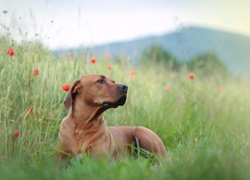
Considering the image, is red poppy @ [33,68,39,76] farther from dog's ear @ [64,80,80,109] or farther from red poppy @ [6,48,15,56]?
dog's ear @ [64,80,80,109]

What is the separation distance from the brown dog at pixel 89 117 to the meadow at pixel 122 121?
0.26 metres

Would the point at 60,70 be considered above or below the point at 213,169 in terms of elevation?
above

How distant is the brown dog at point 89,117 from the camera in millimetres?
5602

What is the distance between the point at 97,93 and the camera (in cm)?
570

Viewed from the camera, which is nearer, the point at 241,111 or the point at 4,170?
the point at 4,170

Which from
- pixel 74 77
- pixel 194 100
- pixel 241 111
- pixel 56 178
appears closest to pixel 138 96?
pixel 194 100

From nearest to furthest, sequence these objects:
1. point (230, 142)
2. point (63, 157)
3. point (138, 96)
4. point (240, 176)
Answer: point (240, 176) < point (230, 142) < point (63, 157) < point (138, 96)

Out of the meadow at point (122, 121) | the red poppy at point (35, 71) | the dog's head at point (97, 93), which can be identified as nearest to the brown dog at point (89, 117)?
the dog's head at point (97, 93)

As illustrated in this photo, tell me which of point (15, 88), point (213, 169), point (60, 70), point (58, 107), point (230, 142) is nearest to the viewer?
point (213, 169)

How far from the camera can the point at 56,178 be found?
3.55 meters

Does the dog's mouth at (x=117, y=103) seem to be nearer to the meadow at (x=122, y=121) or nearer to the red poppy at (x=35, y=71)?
the meadow at (x=122, y=121)

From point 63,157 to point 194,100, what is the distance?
3.67 meters

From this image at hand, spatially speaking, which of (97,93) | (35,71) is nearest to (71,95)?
(97,93)

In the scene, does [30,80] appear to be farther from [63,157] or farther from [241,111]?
[241,111]
